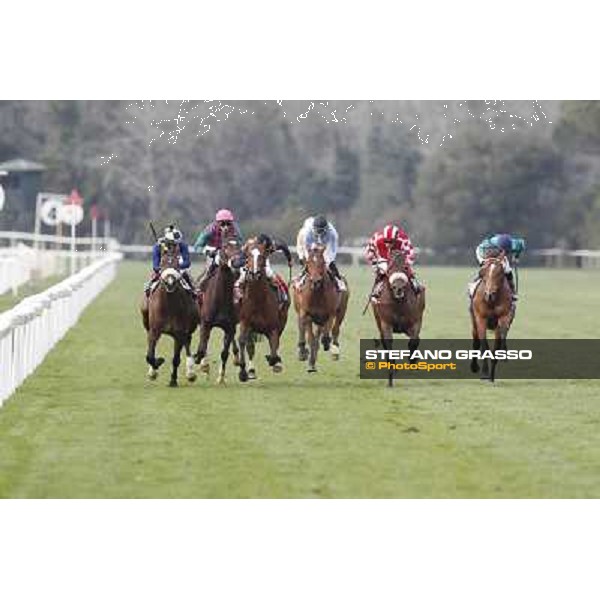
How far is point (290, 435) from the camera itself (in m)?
16.8

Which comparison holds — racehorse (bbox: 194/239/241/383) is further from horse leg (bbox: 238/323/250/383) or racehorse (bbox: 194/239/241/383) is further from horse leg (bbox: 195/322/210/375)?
horse leg (bbox: 238/323/250/383)

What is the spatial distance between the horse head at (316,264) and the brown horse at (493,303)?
5.44 ft

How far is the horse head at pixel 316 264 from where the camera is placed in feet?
75.8

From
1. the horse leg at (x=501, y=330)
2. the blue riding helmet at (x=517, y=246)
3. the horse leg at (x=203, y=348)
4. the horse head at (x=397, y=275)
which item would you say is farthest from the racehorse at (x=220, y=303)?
the blue riding helmet at (x=517, y=246)

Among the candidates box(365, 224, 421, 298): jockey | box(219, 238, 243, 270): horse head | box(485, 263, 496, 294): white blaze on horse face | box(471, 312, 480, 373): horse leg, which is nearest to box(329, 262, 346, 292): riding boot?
box(365, 224, 421, 298): jockey

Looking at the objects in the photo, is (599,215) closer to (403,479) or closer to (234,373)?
(234,373)

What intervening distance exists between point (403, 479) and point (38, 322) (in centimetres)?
1114

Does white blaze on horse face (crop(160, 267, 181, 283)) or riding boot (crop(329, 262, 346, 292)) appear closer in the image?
white blaze on horse face (crop(160, 267, 181, 283))

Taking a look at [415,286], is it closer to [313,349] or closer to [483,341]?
[483,341]

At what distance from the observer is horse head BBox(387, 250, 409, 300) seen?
72.9 feet

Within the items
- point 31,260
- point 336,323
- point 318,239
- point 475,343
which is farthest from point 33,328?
point 31,260

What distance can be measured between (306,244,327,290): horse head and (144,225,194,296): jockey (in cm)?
204

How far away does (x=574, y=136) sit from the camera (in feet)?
278
